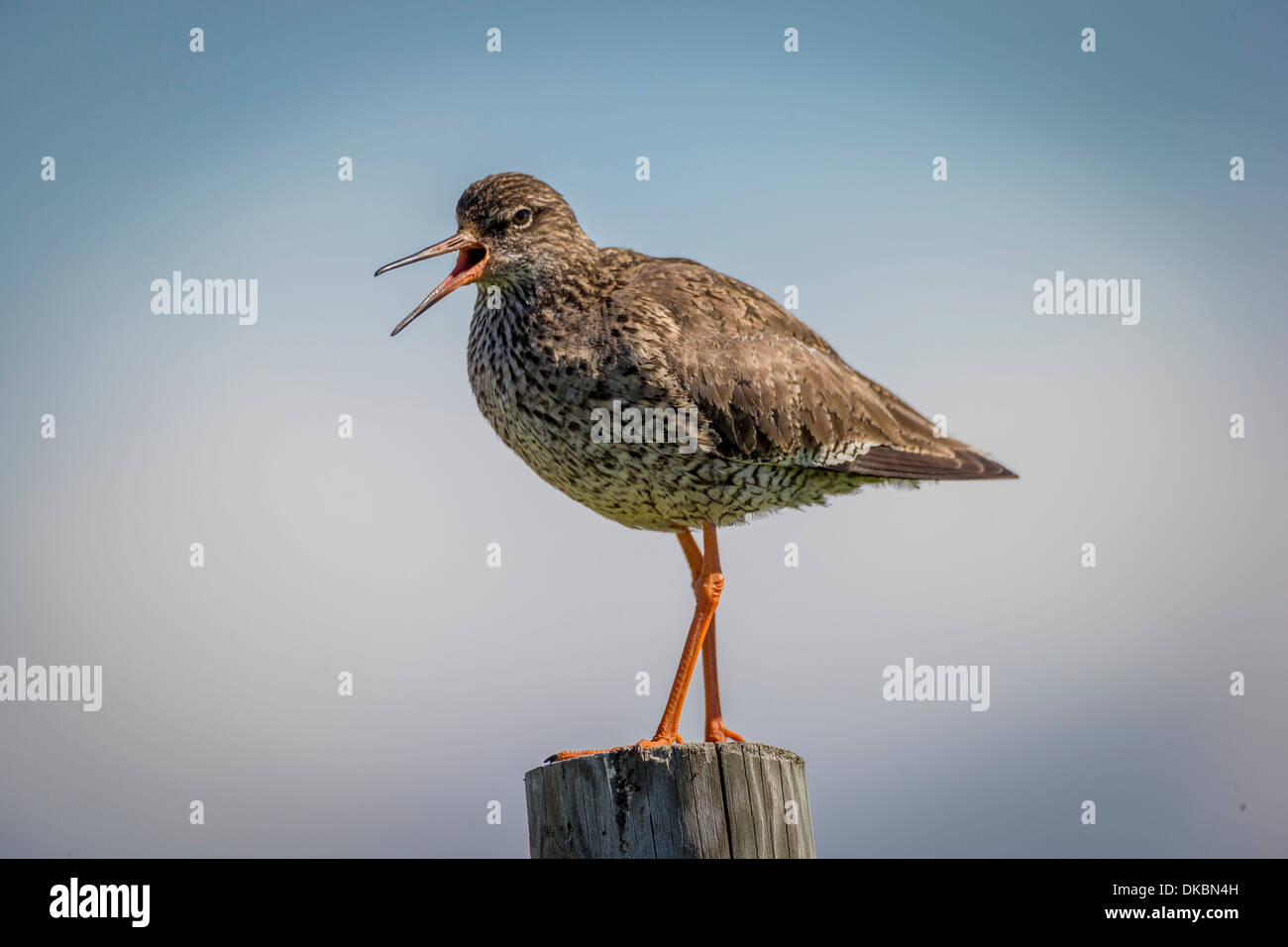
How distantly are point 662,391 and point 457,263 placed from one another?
192 centimetres

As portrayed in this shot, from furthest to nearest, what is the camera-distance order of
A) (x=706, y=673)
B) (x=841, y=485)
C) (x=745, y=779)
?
1. (x=841, y=485)
2. (x=706, y=673)
3. (x=745, y=779)

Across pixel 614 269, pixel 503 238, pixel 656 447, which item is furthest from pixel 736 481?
pixel 503 238

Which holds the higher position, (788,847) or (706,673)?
(706,673)

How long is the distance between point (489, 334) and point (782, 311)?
2130mm

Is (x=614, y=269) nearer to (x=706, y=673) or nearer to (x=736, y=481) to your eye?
(x=736, y=481)

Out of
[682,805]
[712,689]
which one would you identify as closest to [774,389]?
[712,689]

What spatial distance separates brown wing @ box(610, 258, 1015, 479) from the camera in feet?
24.1

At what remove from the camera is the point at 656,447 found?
23.1 ft

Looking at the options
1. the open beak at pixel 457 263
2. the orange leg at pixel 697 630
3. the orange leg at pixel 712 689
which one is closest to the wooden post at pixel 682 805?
the orange leg at pixel 697 630

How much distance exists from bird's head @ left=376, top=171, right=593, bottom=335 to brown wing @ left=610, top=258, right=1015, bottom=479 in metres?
0.57

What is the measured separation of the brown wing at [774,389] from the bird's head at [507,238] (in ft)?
1.87

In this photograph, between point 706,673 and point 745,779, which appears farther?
point 706,673

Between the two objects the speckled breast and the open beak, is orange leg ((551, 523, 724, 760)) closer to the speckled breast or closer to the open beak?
the speckled breast

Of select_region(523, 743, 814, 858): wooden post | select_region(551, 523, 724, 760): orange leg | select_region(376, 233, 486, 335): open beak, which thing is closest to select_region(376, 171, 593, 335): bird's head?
select_region(376, 233, 486, 335): open beak
